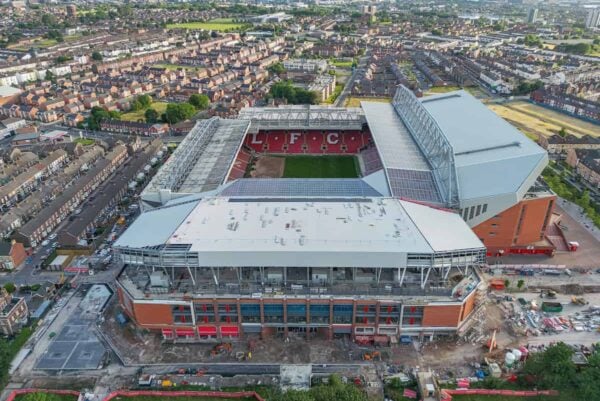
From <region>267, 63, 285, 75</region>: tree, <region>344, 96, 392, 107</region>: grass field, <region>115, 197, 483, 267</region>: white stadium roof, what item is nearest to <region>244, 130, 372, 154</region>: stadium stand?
<region>344, 96, 392, 107</region>: grass field

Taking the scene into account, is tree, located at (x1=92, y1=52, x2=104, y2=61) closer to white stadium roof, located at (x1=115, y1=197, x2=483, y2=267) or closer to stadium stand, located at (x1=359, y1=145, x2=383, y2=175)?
stadium stand, located at (x1=359, y1=145, x2=383, y2=175)

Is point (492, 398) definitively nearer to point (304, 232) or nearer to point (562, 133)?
point (304, 232)

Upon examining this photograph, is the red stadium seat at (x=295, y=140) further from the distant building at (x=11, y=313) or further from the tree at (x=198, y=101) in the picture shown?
A: the distant building at (x=11, y=313)

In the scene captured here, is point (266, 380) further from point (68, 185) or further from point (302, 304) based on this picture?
point (68, 185)

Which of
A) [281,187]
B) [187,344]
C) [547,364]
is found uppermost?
[281,187]

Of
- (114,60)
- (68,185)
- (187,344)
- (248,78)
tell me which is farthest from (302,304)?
(114,60)

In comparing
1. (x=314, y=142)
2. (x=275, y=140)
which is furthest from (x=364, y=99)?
(x=275, y=140)

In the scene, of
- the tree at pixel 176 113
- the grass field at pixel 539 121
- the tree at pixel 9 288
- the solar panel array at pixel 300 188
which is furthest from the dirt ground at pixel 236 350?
the grass field at pixel 539 121
